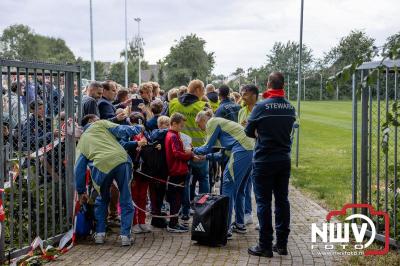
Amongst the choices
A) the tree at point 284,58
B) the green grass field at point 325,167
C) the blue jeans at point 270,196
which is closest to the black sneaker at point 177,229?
the blue jeans at point 270,196

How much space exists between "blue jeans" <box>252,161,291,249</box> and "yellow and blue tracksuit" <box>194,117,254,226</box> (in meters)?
0.77

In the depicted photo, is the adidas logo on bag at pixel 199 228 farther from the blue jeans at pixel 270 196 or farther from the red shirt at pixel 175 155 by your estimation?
the red shirt at pixel 175 155

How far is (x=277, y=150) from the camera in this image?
6363 mm

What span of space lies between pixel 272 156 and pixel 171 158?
1.78 metres

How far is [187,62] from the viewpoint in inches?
2594

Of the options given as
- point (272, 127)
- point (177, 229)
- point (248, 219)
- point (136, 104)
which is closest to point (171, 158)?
point (177, 229)

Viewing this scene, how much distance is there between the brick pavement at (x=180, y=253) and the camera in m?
6.36

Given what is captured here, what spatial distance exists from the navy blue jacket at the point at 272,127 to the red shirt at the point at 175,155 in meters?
1.44

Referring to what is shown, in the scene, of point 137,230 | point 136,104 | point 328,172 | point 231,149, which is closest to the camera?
point 231,149

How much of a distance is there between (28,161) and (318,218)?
4.37m

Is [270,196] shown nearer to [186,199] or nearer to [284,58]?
[186,199]

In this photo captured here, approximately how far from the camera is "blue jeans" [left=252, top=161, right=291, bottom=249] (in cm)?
641

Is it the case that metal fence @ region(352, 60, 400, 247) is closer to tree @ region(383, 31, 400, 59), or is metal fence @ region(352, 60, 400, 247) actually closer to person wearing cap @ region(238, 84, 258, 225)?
person wearing cap @ region(238, 84, 258, 225)

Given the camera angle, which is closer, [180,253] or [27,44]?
[180,253]
